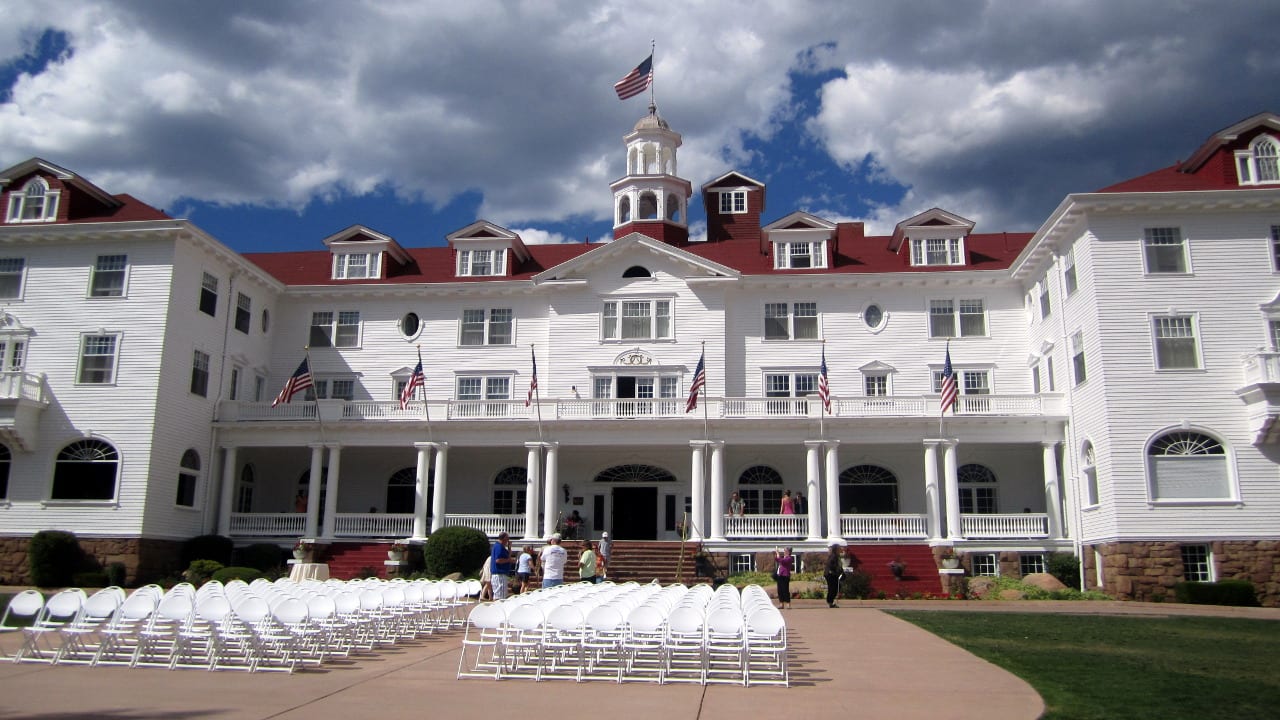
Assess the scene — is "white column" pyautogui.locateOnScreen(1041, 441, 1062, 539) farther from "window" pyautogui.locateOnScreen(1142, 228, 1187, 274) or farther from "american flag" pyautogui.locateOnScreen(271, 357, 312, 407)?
"american flag" pyautogui.locateOnScreen(271, 357, 312, 407)

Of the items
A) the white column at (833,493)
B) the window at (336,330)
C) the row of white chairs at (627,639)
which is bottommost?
the row of white chairs at (627,639)

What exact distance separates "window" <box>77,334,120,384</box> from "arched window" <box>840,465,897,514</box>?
24.9 m

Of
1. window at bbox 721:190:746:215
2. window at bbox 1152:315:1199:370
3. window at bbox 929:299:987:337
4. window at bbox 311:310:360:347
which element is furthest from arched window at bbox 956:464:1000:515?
window at bbox 311:310:360:347

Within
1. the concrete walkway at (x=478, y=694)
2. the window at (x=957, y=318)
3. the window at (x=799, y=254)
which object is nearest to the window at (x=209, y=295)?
the window at (x=799, y=254)

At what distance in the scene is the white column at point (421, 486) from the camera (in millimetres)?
34281

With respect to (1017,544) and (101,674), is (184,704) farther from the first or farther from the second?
(1017,544)

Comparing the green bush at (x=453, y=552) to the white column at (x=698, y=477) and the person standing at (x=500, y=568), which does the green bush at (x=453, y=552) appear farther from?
the person standing at (x=500, y=568)

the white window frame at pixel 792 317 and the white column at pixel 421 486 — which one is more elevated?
the white window frame at pixel 792 317

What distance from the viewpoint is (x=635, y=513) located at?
122ft

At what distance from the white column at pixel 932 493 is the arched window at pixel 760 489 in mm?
5928

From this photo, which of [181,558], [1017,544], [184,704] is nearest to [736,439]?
[1017,544]

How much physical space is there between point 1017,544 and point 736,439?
370 inches

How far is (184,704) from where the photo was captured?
10.1 m

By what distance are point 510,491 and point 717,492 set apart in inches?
355
